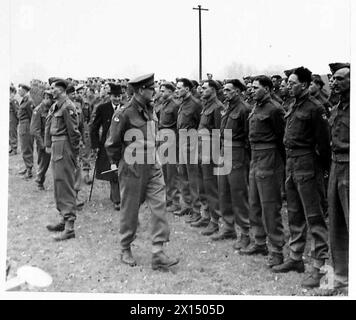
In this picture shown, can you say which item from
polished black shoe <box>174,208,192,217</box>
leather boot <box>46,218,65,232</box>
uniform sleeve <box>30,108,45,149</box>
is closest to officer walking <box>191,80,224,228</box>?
polished black shoe <box>174,208,192,217</box>

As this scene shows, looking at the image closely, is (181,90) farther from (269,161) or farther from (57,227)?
(57,227)

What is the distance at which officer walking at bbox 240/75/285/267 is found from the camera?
542 cm

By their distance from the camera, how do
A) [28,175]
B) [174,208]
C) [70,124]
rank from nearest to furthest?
[70,124] < [174,208] < [28,175]

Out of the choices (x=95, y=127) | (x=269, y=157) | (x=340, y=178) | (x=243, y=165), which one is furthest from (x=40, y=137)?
(x=340, y=178)

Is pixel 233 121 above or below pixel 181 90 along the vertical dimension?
below

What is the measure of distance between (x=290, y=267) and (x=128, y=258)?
69.3 inches

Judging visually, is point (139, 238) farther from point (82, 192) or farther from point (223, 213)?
point (82, 192)

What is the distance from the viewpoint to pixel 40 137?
889 centimetres

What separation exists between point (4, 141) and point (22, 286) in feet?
4.79

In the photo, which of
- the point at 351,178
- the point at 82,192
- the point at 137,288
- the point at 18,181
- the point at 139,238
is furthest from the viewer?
the point at 18,181

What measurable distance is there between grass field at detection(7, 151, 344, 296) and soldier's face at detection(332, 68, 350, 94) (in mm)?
1884

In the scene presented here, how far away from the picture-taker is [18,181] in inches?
366

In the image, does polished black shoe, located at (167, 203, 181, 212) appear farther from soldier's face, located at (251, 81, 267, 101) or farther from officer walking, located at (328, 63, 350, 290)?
officer walking, located at (328, 63, 350, 290)

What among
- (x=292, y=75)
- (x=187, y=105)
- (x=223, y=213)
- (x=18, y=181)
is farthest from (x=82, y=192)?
(x=292, y=75)
